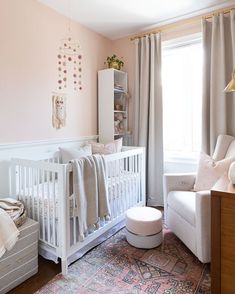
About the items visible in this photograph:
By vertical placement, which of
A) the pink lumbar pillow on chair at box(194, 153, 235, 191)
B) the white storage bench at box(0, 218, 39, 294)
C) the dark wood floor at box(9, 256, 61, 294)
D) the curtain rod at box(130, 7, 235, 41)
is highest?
the curtain rod at box(130, 7, 235, 41)

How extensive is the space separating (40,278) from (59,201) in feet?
1.96

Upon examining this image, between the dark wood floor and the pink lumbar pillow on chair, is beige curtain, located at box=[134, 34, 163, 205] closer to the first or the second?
the pink lumbar pillow on chair

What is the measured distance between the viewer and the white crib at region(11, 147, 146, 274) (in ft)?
5.58

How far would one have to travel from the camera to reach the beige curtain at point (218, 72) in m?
2.52

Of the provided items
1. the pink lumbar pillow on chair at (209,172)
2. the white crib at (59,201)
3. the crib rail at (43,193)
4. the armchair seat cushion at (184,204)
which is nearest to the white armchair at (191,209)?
the armchair seat cushion at (184,204)

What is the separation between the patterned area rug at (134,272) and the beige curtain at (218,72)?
1.31m

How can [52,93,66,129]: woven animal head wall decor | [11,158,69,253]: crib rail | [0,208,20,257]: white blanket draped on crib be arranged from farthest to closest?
[52,93,66,129]: woven animal head wall decor
[11,158,69,253]: crib rail
[0,208,20,257]: white blanket draped on crib

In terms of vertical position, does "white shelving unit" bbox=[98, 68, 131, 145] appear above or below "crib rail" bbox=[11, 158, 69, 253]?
above

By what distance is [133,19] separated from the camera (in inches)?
112

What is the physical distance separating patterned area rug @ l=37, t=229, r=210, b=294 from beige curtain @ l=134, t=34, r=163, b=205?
3.53 feet

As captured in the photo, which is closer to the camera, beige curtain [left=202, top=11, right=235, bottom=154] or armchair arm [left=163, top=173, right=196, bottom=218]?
armchair arm [left=163, top=173, right=196, bottom=218]

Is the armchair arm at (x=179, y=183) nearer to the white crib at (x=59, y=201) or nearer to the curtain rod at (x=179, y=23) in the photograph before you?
the white crib at (x=59, y=201)

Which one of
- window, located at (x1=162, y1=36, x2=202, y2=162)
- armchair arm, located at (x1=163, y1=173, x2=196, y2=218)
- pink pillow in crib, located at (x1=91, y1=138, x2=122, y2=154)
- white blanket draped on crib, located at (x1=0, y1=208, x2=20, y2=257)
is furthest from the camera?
window, located at (x1=162, y1=36, x2=202, y2=162)

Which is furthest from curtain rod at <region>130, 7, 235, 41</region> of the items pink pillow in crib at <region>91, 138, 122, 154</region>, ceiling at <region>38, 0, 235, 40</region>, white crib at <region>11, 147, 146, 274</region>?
white crib at <region>11, 147, 146, 274</region>
